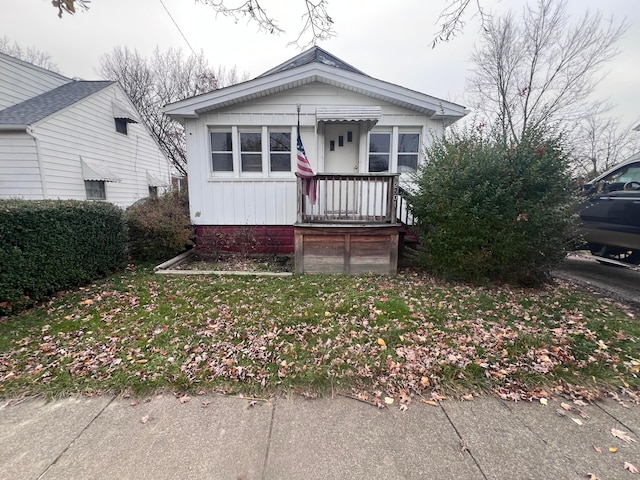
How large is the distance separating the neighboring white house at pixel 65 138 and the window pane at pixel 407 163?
10564mm

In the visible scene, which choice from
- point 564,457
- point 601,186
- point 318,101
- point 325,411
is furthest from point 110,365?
point 601,186

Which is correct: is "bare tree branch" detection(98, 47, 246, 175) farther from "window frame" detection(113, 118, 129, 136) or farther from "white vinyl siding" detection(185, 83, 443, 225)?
"white vinyl siding" detection(185, 83, 443, 225)

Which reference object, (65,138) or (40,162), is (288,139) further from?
(65,138)

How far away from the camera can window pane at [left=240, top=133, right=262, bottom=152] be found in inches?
273

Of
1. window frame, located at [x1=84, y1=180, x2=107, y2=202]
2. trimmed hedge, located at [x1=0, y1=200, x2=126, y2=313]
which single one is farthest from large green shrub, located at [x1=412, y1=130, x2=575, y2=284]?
window frame, located at [x1=84, y1=180, x2=107, y2=202]

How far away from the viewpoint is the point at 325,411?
7.14ft

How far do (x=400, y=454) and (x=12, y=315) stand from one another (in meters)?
5.02

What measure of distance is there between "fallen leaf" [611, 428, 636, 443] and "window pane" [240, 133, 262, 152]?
23.5 ft

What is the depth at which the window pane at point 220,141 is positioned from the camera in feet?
22.6

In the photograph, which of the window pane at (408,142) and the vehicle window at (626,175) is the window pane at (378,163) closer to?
the window pane at (408,142)

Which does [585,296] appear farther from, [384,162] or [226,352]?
[226,352]

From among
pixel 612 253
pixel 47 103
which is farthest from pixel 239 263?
pixel 47 103

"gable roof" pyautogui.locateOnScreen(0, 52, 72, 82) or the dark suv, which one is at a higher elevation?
"gable roof" pyautogui.locateOnScreen(0, 52, 72, 82)

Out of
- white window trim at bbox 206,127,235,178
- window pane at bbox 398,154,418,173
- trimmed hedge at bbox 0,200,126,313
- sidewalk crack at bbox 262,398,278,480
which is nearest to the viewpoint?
sidewalk crack at bbox 262,398,278,480
